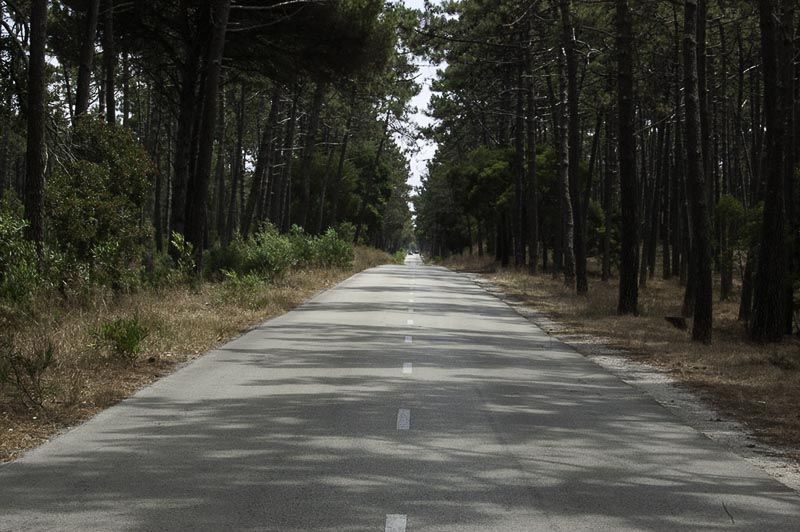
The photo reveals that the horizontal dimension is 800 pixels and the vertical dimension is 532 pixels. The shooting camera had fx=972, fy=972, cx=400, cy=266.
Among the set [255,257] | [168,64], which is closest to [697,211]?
[255,257]

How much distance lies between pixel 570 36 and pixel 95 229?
62.2ft

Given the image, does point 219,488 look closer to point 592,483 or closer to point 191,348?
point 592,483

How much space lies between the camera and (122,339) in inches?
521

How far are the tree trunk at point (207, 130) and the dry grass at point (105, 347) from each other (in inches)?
84.3

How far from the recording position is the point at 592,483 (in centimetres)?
739

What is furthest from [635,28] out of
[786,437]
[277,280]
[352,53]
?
[786,437]

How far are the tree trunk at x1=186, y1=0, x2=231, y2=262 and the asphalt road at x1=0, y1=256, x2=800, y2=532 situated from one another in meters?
13.2

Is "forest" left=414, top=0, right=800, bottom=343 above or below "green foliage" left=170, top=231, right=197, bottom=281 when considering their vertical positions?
above

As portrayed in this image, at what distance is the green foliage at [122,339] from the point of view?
43.5 ft

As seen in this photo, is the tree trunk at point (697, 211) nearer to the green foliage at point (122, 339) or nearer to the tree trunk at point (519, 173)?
the green foliage at point (122, 339)

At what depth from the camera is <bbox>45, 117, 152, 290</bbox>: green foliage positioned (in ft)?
63.0

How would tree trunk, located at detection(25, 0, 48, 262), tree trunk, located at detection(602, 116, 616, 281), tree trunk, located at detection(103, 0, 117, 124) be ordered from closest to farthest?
tree trunk, located at detection(25, 0, 48, 262), tree trunk, located at detection(103, 0, 117, 124), tree trunk, located at detection(602, 116, 616, 281)

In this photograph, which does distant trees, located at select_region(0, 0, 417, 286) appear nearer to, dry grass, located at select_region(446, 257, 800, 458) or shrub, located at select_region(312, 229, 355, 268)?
shrub, located at select_region(312, 229, 355, 268)

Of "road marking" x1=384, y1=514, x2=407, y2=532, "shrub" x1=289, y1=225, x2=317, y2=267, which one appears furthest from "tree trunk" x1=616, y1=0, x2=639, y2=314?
"road marking" x1=384, y1=514, x2=407, y2=532
